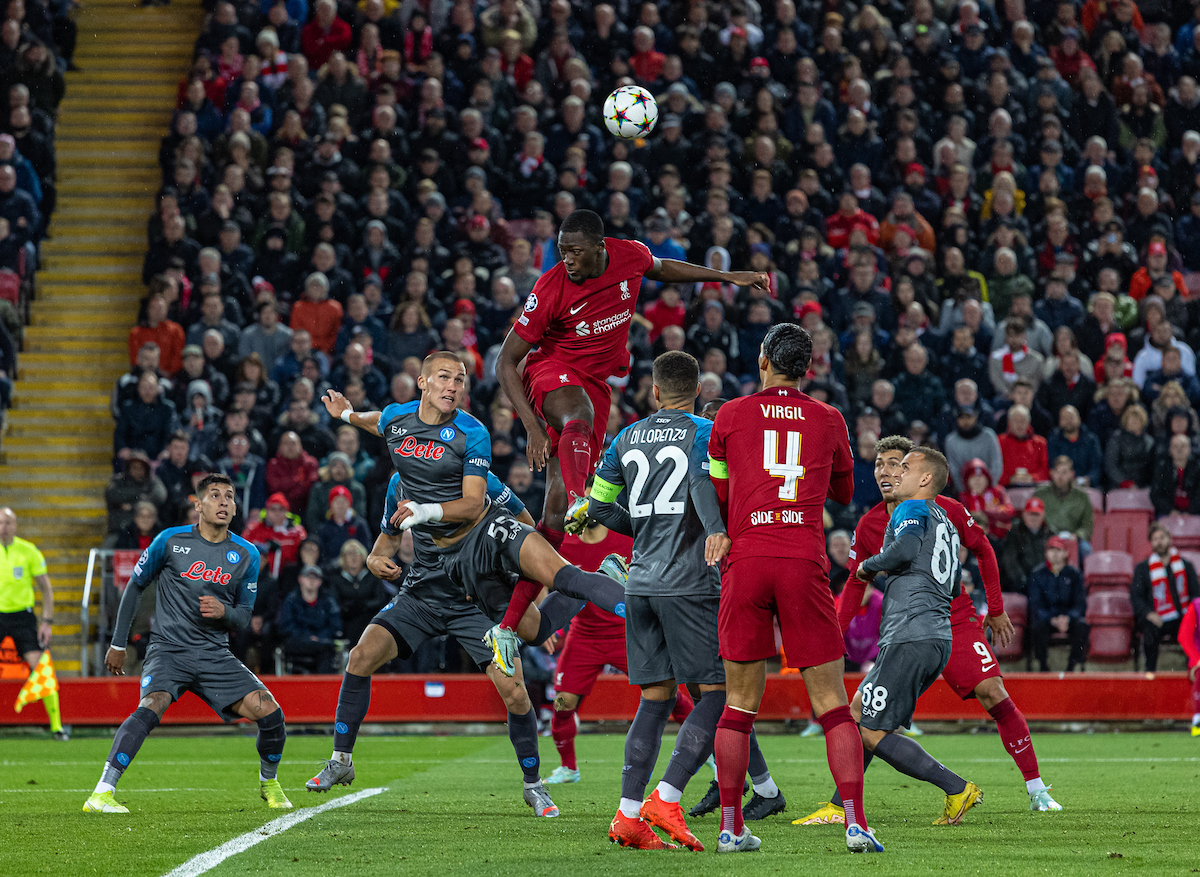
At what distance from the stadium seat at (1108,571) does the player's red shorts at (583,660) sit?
7.83 metres

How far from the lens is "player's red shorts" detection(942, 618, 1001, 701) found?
8.73 meters

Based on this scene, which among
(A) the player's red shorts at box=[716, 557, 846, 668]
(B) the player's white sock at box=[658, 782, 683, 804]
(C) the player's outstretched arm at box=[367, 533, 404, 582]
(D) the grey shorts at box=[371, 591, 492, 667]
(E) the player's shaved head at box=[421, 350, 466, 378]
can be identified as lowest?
(B) the player's white sock at box=[658, 782, 683, 804]

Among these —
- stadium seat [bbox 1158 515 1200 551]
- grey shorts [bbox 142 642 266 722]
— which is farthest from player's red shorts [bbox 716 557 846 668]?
stadium seat [bbox 1158 515 1200 551]

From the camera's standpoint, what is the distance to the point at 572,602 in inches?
374

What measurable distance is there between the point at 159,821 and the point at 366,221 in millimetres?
11804

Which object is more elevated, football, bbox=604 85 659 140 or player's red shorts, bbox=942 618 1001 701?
football, bbox=604 85 659 140

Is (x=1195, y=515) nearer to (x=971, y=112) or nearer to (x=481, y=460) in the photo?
(x=971, y=112)

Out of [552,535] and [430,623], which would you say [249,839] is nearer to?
[430,623]

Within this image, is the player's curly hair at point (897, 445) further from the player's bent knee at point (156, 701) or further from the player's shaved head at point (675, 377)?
the player's bent knee at point (156, 701)

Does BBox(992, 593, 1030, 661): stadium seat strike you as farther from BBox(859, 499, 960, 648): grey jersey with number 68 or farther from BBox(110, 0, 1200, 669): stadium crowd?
BBox(859, 499, 960, 648): grey jersey with number 68

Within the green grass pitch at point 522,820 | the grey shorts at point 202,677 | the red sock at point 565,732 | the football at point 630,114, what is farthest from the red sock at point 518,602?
the football at point 630,114

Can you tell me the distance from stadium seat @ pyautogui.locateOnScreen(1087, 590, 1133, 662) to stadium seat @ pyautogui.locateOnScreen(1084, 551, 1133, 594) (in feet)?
0.57

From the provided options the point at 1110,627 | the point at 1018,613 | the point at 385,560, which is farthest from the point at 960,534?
the point at 1110,627

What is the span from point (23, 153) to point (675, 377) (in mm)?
15168
